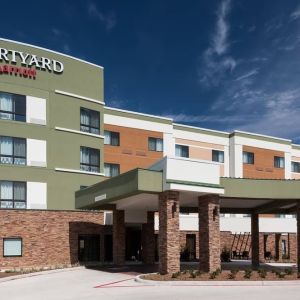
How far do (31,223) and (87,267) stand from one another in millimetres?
5487

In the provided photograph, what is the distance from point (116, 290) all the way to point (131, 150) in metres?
27.6

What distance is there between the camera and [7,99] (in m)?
40.9

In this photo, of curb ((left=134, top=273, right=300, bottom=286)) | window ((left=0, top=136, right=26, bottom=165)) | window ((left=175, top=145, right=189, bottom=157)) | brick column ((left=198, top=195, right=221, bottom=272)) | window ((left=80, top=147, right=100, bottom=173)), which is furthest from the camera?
window ((left=175, top=145, right=189, bottom=157))

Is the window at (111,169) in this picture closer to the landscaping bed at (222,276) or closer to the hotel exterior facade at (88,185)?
the hotel exterior facade at (88,185)

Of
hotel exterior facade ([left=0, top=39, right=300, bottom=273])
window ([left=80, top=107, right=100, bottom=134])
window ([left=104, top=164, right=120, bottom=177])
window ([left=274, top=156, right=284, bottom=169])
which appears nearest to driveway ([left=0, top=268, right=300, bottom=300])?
hotel exterior facade ([left=0, top=39, right=300, bottom=273])

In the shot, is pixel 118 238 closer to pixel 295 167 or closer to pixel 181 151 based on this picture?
pixel 181 151

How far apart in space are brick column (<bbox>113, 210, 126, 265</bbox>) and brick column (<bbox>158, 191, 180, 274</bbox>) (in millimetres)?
9891

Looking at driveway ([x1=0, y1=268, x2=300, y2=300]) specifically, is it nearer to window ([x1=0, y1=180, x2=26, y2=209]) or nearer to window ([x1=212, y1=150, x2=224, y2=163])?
window ([x1=0, y1=180, x2=26, y2=209])

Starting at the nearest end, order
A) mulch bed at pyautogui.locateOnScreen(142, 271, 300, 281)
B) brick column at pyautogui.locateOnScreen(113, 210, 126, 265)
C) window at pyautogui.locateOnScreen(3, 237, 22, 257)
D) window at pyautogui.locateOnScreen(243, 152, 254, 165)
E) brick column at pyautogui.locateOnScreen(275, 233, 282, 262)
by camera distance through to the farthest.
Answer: mulch bed at pyautogui.locateOnScreen(142, 271, 300, 281) → window at pyautogui.locateOnScreen(3, 237, 22, 257) → brick column at pyautogui.locateOnScreen(113, 210, 126, 265) → brick column at pyautogui.locateOnScreen(275, 233, 282, 262) → window at pyautogui.locateOnScreen(243, 152, 254, 165)

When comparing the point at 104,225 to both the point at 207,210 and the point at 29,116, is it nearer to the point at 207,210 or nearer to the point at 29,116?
the point at 29,116

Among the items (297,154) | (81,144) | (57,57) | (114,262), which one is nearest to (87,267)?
(114,262)

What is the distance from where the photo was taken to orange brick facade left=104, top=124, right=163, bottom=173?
50.5m

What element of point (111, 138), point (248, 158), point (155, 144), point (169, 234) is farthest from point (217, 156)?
point (169, 234)

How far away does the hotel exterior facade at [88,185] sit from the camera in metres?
30.7
